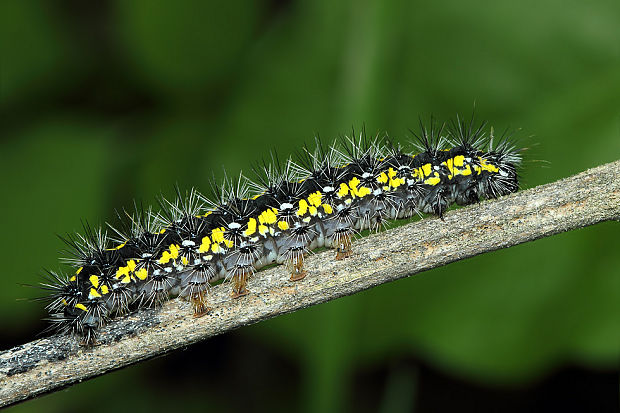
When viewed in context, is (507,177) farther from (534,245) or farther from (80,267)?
(80,267)

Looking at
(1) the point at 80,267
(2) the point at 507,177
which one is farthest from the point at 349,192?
(1) the point at 80,267

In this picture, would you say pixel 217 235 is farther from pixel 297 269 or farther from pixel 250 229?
pixel 297 269

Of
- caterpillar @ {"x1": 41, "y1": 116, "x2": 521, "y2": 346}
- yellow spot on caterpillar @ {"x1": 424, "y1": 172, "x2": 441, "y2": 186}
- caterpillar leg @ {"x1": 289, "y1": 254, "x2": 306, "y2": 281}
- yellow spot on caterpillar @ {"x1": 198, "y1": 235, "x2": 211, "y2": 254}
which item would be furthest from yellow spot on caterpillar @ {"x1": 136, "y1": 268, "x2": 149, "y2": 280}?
yellow spot on caterpillar @ {"x1": 424, "y1": 172, "x2": 441, "y2": 186}

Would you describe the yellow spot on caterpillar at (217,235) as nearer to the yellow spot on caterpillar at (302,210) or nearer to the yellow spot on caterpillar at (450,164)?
the yellow spot on caterpillar at (302,210)

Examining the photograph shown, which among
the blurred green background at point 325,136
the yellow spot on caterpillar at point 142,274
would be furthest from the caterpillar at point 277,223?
the blurred green background at point 325,136

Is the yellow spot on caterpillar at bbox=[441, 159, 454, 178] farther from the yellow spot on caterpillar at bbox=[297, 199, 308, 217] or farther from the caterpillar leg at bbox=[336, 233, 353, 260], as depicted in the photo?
the yellow spot on caterpillar at bbox=[297, 199, 308, 217]

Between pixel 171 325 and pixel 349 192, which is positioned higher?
pixel 349 192

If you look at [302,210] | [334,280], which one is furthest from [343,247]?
[302,210]
